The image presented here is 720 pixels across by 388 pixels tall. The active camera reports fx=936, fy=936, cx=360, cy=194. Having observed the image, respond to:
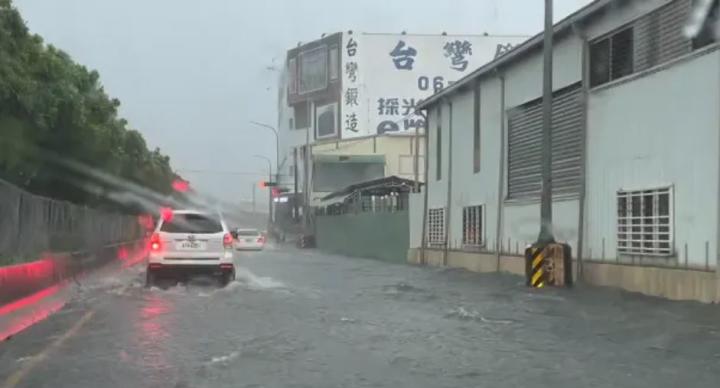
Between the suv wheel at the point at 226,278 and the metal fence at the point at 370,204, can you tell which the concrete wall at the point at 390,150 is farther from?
the suv wheel at the point at 226,278

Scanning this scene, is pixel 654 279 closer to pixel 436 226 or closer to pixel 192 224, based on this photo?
pixel 192 224

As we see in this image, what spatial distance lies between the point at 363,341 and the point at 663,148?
820 centimetres

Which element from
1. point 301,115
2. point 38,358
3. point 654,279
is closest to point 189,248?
point 654,279

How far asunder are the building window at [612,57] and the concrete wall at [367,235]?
17.9 m

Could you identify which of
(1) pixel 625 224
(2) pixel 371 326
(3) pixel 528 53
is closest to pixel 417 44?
(3) pixel 528 53

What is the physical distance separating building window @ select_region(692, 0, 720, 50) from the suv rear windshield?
31.9 feet

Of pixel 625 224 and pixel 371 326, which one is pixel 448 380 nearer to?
pixel 371 326

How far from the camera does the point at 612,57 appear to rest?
1917cm

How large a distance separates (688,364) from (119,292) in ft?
38.2

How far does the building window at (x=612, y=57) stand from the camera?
18.4m

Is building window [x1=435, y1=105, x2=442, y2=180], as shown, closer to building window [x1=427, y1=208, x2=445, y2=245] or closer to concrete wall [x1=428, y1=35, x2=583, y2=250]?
concrete wall [x1=428, y1=35, x2=583, y2=250]

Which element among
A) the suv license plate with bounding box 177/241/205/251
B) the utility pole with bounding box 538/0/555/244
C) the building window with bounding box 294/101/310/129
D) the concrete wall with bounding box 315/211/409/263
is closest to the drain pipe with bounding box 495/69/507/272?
the utility pole with bounding box 538/0/555/244

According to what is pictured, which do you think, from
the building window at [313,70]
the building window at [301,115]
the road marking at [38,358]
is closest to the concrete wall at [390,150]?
the building window at [313,70]

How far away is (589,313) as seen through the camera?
14.5m
